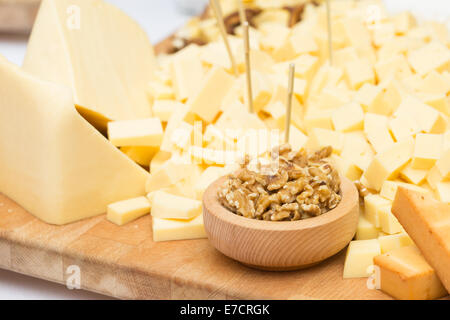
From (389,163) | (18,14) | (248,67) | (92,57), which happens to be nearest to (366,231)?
(389,163)

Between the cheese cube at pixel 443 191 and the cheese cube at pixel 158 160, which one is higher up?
the cheese cube at pixel 443 191

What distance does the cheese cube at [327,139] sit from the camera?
1.61 meters

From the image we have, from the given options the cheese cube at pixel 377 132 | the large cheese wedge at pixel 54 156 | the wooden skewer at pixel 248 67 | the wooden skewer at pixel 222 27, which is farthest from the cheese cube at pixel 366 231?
the wooden skewer at pixel 222 27

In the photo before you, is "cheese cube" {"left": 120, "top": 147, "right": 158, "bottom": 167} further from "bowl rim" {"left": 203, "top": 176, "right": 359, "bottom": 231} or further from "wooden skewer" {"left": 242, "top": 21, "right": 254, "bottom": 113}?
"bowl rim" {"left": 203, "top": 176, "right": 359, "bottom": 231}

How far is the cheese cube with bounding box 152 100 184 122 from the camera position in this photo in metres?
1.82

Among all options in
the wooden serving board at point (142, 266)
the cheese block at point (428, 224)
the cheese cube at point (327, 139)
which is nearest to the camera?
the cheese block at point (428, 224)

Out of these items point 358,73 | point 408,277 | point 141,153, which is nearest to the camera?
Answer: point 408,277

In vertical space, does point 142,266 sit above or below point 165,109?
below

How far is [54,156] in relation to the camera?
1.50 meters

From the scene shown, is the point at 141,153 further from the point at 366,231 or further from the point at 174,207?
the point at 366,231

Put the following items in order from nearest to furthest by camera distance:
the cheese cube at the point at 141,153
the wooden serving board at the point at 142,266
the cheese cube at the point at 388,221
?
the wooden serving board at the point at 142,266 < the cheese cube at the point at 388,221 < the cheese cube at the point at 141,153

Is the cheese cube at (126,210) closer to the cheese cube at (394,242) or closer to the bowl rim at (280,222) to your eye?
the bowl rim at (280,222)

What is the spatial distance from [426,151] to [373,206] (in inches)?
7.4

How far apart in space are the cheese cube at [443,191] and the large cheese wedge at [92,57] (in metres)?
0.85
